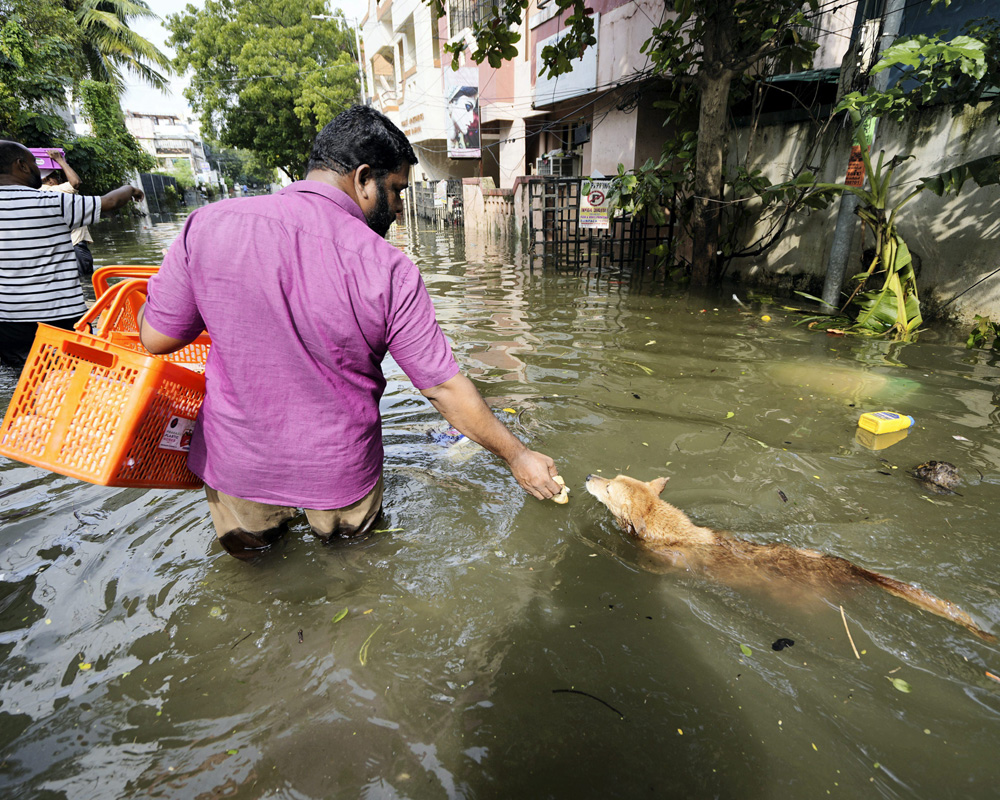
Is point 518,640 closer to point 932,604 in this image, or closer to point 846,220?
point 932,604

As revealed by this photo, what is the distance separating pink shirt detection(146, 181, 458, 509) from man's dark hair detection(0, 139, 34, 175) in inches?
110

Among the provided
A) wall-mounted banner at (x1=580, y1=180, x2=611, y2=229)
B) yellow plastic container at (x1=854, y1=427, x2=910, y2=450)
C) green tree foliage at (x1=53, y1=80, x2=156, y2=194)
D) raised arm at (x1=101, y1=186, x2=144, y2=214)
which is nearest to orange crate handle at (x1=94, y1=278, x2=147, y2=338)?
raised arm at (x1=101, y1=186, x2=144, y2=214)

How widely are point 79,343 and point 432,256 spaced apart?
13874 millimetres

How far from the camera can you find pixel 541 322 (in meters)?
7.75

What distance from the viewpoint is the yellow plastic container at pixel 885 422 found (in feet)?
13.4

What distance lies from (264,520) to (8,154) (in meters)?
3.26

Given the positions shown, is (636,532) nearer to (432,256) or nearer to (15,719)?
(15,719)

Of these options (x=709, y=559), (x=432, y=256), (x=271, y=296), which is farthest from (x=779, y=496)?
(x=432, y=256)

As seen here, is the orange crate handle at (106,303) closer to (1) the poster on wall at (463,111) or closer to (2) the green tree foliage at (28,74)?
(2) the green tree foliage at (28,74)

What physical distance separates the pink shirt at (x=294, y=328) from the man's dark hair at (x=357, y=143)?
0.44ft

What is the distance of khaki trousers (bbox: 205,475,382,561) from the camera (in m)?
2.54

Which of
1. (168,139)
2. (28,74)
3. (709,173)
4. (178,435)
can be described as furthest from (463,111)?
(168,139)

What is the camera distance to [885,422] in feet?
13.4

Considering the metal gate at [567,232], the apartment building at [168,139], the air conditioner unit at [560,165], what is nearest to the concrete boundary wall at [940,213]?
the metal gate at [567,232]
